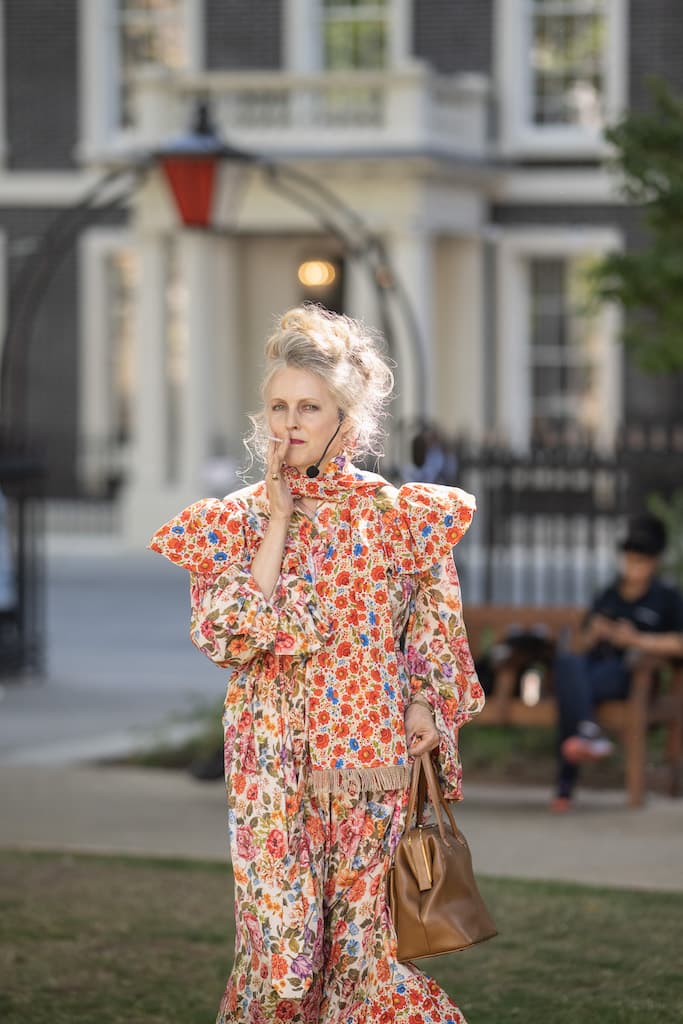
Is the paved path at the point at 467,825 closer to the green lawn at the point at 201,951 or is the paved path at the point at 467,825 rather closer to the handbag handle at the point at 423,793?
the green lawn at the point at 201,951

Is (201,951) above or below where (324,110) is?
below

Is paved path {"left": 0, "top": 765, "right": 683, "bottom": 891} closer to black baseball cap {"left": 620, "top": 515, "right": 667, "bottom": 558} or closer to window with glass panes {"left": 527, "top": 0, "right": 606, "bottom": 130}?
black baseball cap {"left": 620, "top": 515, "right": 667, "bottom": 558}

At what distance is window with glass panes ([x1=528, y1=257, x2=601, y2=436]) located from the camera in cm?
2188

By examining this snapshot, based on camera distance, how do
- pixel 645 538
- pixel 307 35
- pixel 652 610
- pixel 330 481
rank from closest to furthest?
pixel 330 481
pixel 645 538
pixel 652 610
pixel 307 35

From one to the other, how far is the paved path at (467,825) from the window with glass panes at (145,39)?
15.2 metres

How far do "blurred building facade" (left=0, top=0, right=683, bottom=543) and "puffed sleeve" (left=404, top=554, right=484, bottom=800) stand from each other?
49.1ft

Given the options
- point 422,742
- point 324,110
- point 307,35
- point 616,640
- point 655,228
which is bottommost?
point 616,640

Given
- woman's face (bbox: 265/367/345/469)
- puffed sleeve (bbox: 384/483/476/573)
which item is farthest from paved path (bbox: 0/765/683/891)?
woman's face (bbox: 265/367/345/469)

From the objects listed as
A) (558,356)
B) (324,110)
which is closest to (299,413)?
(324,110)

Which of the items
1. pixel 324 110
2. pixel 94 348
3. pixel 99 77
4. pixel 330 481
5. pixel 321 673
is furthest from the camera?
pixel 94 348

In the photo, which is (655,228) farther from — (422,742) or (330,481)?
(422,742)

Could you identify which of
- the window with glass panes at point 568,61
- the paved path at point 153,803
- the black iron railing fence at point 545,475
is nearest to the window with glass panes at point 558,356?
the window with glass panes at point 568,61

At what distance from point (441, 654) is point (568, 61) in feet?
59.7

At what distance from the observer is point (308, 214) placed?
20844 millimetres
